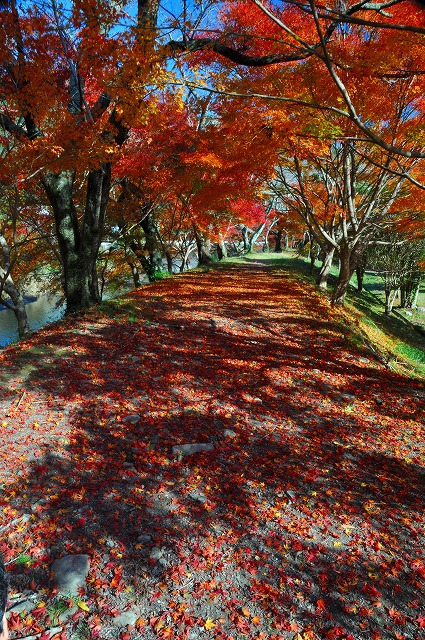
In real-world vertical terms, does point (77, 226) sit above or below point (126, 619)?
above

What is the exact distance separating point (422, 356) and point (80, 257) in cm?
1205

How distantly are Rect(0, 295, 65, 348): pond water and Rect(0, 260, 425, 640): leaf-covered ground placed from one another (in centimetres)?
1979

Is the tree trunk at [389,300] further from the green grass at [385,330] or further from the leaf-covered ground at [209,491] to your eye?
the leaf-covered ground at [209,491]

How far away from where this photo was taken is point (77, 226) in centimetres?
952

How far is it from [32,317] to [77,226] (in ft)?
92.4

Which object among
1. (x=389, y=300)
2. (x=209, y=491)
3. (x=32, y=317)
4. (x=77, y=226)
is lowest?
(x=32, y=317)

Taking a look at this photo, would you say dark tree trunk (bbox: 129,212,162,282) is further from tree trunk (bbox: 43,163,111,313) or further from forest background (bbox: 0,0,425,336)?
tree trunk (bbox: 43,163,111,313)

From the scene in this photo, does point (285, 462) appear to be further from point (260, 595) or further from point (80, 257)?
point (80, 257)

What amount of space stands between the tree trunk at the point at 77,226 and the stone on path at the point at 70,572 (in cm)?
754

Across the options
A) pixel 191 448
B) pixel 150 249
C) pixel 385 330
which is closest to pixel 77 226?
pixel 191 448

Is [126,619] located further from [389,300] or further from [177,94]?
[389,300]

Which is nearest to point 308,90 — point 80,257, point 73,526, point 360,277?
point 80,257

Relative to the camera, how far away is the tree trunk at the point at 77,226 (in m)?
9.20

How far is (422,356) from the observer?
43.9 feet
